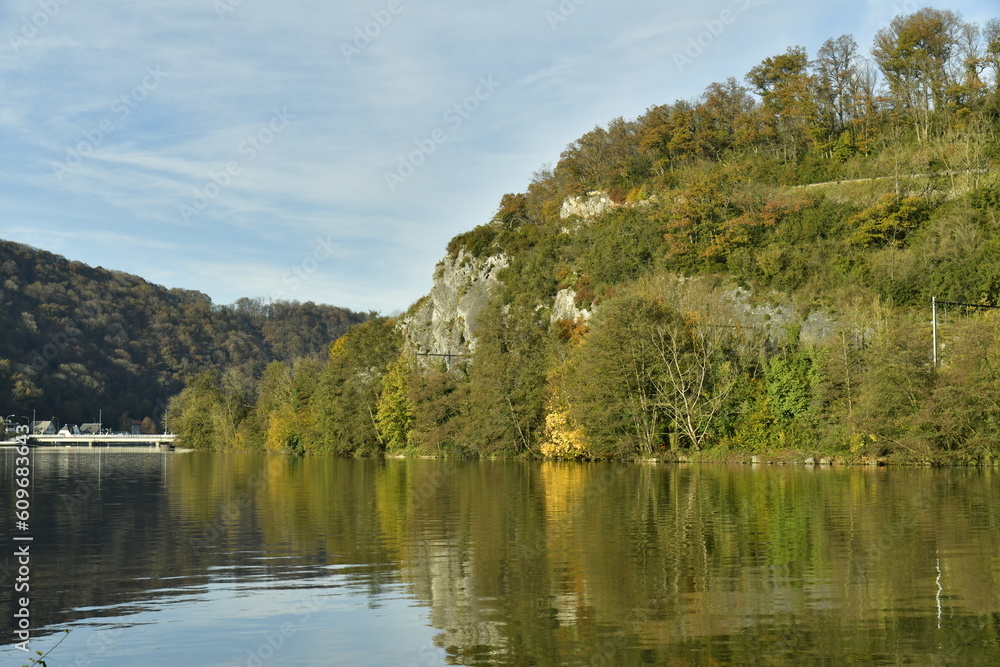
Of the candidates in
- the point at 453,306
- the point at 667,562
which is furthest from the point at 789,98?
the point at 667,562

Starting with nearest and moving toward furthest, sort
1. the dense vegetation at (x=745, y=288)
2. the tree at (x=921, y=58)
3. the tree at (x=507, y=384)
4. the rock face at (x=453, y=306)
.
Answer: the dense vegetation at (x=745, y=288) < the tree at (x=507, y=384) < the tree at (x=921, y=58) < the rock face at (x=453, y=306)

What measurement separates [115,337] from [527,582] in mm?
145372

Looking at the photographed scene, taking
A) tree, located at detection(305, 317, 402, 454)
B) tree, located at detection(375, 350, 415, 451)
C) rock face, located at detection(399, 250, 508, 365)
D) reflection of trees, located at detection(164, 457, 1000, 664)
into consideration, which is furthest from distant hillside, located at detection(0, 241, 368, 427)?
reflection of trees, located at detection(164, 457, 1000, 664)

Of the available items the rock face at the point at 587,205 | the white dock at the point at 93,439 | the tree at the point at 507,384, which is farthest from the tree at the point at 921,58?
the white dock at the point at 93,439

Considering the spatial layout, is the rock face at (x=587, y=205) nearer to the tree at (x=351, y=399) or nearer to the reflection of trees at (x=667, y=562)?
the tree at (x=351, y=399)

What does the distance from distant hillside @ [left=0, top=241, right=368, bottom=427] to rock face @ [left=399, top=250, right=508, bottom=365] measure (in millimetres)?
33841

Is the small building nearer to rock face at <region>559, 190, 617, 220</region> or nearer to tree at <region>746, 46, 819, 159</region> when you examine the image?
rock face at <region>559, 190, 617, 220</region>

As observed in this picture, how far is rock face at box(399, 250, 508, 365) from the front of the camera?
98.9m

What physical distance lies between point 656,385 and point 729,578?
43.8 metres

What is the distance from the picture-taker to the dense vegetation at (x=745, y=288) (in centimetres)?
5244

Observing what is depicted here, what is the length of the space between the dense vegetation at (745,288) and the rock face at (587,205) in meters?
1.37

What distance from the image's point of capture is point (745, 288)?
68500 millimetres

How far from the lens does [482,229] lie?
356ft

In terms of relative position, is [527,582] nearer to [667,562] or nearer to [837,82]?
[667,562]
